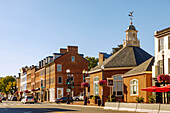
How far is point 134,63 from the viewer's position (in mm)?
46688

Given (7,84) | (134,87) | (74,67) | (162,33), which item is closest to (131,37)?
(134,87)

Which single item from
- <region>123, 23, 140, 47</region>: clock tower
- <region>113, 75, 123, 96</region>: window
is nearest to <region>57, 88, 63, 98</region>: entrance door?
<region>123, 23, 140, 47</region>: clock tower

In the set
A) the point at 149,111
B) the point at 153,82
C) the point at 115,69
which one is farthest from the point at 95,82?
the point at 149,111

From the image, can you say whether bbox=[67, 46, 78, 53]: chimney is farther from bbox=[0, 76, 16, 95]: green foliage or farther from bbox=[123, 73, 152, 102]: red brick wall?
bbox=[0, 76, 16, 95]: green foliage

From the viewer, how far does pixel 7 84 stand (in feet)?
531

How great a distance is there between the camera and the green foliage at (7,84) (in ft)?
503

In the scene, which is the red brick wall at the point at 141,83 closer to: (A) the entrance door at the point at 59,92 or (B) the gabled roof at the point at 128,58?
(B) the gabled roof at the point at 128,58

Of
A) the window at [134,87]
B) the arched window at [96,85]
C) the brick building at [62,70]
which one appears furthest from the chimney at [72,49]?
the window at [134,87]

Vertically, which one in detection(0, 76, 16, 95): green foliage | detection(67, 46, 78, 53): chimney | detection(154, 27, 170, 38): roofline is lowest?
detection(0, 76, 16, 95): green foliage

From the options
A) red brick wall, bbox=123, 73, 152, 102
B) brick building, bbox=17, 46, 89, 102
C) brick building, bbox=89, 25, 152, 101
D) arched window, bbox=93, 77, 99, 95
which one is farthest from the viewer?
brick building, bbox=17, 46, 89, 102

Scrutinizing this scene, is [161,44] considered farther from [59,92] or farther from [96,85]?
[59,92]

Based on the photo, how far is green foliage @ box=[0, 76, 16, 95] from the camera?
153m

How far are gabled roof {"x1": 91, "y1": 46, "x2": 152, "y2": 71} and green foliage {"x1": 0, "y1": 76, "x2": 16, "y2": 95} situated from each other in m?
108

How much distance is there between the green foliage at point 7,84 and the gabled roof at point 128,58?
353 ft
